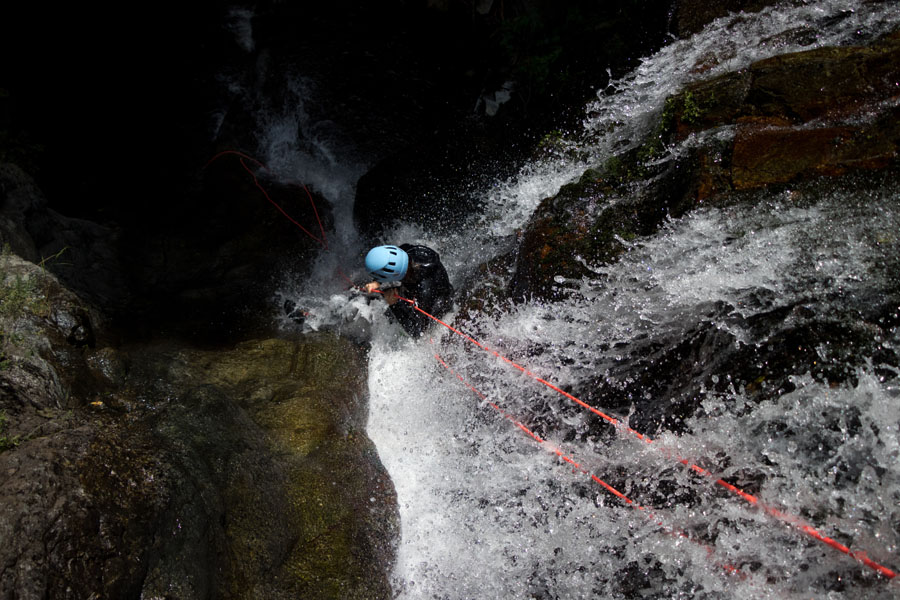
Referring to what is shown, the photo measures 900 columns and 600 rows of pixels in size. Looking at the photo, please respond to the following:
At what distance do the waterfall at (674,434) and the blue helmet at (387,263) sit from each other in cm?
91

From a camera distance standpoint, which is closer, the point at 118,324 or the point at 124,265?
the point at 118,324

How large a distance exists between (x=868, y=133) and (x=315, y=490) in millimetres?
4375

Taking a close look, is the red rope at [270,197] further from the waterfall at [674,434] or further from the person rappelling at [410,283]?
the waterfall at [674,434]

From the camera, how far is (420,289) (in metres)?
4.67

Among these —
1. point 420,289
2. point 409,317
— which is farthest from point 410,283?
point 409,317

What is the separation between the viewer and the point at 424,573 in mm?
3547

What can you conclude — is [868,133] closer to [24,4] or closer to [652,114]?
[652,114]

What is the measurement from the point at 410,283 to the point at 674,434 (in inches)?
101

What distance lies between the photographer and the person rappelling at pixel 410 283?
446cm

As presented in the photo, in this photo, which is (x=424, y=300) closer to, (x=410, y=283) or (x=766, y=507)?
(x=410, y=283)

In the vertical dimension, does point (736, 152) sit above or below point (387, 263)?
above

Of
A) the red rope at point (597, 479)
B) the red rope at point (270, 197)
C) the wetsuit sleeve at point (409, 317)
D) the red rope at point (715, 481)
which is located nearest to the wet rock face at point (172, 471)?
the wetsuit sleeve at point (409, 317)

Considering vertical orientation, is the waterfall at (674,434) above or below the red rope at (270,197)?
below

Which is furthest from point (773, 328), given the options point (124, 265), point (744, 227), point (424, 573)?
point (124, 265)
